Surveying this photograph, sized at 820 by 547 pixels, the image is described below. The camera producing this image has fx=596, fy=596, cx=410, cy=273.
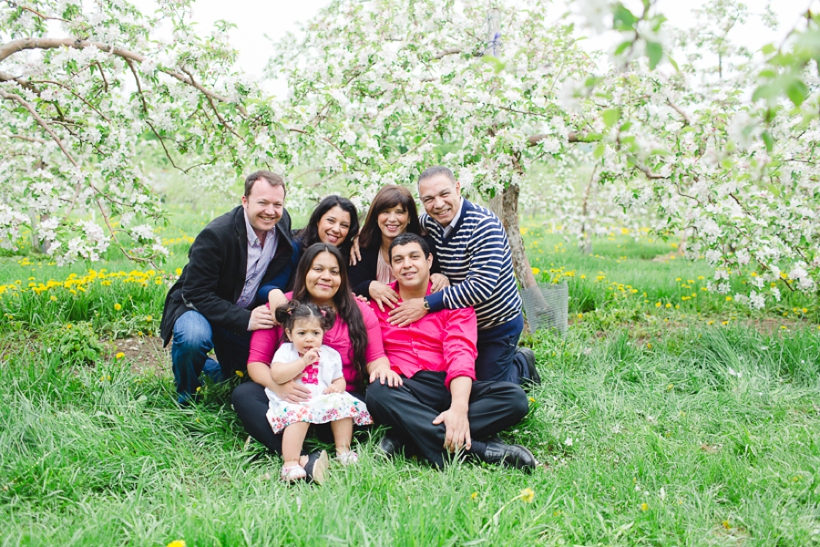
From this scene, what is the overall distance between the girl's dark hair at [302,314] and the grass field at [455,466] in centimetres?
62

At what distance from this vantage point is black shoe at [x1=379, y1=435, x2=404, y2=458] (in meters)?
2.83

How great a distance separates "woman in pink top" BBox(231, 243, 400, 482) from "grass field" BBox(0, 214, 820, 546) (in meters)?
0.25

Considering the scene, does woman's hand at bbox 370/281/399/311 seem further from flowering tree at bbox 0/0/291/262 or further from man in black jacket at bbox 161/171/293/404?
flowering tree at bbox 0/0/291/262

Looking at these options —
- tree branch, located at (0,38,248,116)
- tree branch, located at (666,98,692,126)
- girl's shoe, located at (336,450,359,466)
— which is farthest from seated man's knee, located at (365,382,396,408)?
tree branch, located at (666,98,692,126)

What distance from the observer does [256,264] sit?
3.37m

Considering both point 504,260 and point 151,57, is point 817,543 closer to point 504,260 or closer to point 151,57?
point 504,260

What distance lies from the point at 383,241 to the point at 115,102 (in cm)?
213

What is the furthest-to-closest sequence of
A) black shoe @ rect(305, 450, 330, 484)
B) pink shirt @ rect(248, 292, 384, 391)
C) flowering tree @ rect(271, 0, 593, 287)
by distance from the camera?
flowering tree @ rect(271, 0, 593, 287) → pink shirt @ rect(248, 292, 384, 391) → black shoe @ rect(305, 450, 330, 484)

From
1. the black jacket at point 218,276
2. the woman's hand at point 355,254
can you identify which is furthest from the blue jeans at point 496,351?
the black jacket at point 218,276

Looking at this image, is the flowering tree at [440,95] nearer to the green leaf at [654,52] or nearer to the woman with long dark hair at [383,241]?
the woman with long dark hair at [383,241]

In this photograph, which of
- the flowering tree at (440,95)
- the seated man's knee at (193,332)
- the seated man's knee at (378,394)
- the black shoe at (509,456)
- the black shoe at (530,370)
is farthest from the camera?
the flowering tree at (440,95)

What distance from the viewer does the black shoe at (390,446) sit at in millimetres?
2826

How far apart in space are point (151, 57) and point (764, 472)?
3.85m

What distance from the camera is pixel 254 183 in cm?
317
